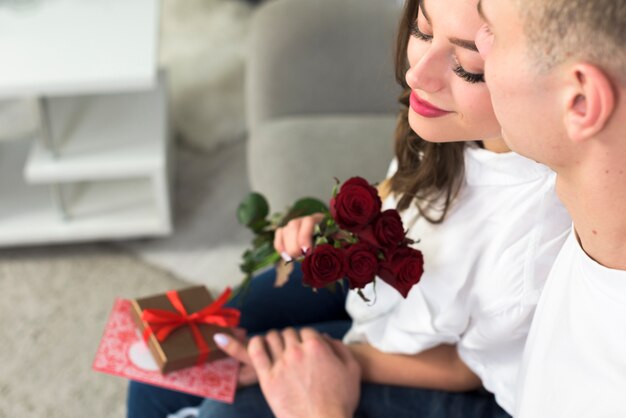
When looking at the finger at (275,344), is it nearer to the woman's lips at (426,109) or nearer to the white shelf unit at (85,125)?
the woman's lips at (426,109)

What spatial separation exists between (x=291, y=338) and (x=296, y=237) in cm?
17

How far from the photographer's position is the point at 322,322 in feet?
4.97

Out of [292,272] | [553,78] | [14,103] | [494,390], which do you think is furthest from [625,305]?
[14,103]

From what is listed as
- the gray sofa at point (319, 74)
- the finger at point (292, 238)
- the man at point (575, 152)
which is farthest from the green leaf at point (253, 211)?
the man at point (575, 152)

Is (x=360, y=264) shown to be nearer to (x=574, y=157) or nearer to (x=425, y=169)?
(x=425, y=169)

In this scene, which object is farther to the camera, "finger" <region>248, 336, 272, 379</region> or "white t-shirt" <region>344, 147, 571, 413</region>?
"finger" <region>248, 336, 272, 379</region>

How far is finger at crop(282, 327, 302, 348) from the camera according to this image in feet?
4.28

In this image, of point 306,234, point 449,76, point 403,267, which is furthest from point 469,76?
point 306,234

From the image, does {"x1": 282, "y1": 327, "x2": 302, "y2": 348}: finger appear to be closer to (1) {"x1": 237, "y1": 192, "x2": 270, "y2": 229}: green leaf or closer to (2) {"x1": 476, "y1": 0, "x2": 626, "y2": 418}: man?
(1) {"x1": 237, "y1": 192, "x2": 270, "y2": 229}: green leaf

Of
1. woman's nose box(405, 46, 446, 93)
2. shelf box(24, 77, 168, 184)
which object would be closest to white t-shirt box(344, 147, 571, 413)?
woman's nose box(405, 46, 446, 93)

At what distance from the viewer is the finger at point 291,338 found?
1.30 meters

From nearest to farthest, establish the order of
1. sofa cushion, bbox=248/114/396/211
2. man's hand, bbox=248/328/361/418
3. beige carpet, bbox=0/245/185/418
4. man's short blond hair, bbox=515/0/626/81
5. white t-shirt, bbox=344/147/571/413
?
man's short blond hair, bbox=515/0/626/81 < white t-shirt, bbox=344/147/571/413 < man's hand, bbox=248/328/361/418 < sofa cushion, bbox=248/114/396/211 < beige carpet, bbox=0/245/185/418

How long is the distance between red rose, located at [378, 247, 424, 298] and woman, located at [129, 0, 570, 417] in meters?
0.08

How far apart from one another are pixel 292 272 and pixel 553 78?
2.78 ft
